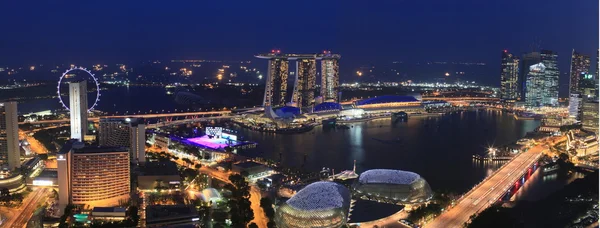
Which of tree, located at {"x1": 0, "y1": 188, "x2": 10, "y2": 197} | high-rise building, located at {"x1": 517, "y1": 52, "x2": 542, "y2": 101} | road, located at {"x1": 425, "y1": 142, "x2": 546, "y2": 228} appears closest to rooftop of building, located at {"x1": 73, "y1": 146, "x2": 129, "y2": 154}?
tree, located at {"x1": 0, "y1": 188, "x2": 10, "y2": 197}

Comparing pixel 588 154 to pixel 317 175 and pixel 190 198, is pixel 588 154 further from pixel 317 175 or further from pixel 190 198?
pixel 190 198

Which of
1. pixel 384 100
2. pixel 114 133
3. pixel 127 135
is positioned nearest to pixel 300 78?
pixel 384 100

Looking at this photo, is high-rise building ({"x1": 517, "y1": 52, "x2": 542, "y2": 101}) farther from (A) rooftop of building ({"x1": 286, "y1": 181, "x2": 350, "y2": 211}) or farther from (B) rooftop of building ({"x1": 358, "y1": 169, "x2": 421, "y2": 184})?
(A) rooftop of building ({"x1": 286, "y1": 181, "x2": 350, "y2": 211})

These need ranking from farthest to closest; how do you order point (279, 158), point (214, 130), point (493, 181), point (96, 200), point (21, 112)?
point (21, 112)
point (214, 130)
point (279, 158)
point (493, 181)
point (96, 200)

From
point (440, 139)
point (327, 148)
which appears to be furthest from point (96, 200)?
point (440, 139)

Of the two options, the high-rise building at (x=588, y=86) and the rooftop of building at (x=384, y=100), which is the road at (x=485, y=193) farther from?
the rooftop of building at (x=384, y=100)
